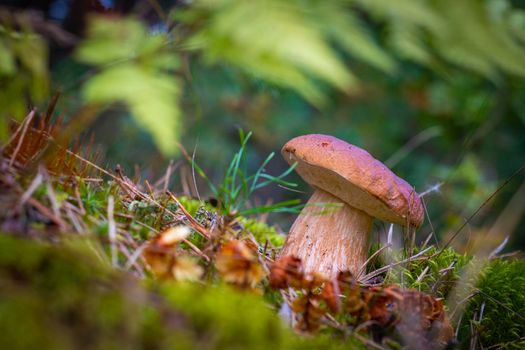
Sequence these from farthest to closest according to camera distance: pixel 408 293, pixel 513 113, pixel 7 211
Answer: pixel 513 113 → pixel 408 293 → pixel 7 211

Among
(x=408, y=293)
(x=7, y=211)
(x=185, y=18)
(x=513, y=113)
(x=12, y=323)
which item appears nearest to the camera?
(x=12, y=323)

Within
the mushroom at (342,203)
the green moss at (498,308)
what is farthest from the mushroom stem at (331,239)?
the green moss at (498,308)

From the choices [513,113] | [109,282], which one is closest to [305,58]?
[109,282]

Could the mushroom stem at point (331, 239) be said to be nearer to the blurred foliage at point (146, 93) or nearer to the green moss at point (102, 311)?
the blurred foliage at point (146, 93)

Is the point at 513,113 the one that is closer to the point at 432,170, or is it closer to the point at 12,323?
the point at 432,170

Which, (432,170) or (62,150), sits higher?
(62,150)

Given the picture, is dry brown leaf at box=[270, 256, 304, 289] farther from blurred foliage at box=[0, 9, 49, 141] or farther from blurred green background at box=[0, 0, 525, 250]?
blurred foliage at box=[0, 9, 49, 141]

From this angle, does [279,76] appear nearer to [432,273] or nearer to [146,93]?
[146,93]
